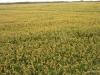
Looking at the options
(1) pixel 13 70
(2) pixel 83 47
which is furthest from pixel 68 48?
(1) pixel 13 70

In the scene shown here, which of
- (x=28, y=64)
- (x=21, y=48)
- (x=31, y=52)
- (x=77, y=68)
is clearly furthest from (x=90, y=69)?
(x=21, y=48)

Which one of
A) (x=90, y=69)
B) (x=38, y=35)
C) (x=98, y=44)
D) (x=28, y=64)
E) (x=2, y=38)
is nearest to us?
(x=90, y=69)

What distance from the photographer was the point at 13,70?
5445 mm

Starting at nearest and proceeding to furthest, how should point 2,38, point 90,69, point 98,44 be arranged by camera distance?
1. point 90,69
2. point 98,44
3. point 2,38

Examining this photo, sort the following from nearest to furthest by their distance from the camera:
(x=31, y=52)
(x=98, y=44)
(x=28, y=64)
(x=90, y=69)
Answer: (x=90, y=69)
(x=28, y=64)
(x=31, y=52)
(x=98, y=44)

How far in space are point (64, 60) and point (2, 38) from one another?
171 inches

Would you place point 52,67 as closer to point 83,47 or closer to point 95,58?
point 95,58

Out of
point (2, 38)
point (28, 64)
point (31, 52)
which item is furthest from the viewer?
point (2, 38)

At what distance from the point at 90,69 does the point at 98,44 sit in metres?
2.63

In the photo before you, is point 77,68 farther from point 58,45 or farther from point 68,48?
point 58,45

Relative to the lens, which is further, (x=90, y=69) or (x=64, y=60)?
(x=64, y=60)

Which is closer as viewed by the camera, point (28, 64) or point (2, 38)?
point (28, 64)

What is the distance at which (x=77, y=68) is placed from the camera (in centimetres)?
553

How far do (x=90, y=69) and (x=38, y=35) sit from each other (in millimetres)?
4908
